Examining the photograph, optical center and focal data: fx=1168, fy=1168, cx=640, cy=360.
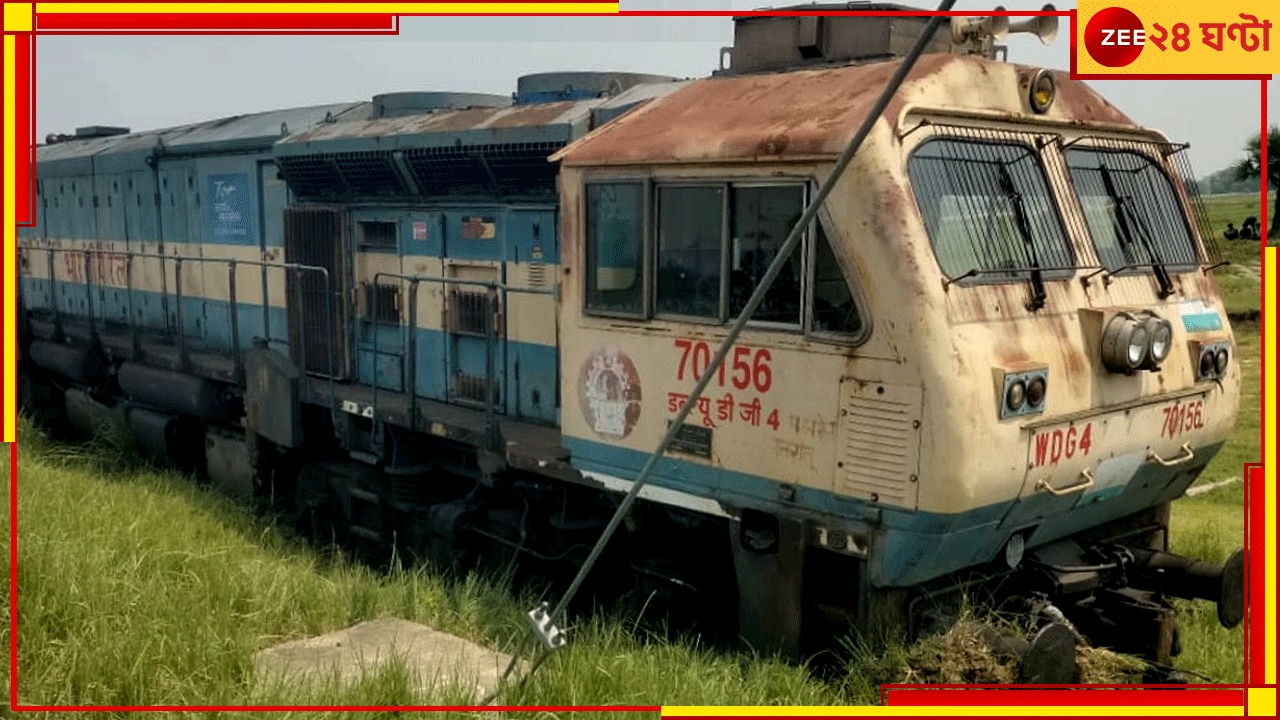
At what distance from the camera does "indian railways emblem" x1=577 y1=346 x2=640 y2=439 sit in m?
5.83

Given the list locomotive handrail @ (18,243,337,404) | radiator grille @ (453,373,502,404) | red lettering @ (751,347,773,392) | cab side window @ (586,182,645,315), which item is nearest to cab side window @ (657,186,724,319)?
cab side window @ (586,182,645,315)

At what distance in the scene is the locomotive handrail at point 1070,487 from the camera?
5164 millimetres

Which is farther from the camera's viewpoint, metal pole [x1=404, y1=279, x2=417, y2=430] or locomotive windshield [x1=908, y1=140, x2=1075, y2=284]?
metal pole [x1=404, y1=279, x2=417, y2=430]

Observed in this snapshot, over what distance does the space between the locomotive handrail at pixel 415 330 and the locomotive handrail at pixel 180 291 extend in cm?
43

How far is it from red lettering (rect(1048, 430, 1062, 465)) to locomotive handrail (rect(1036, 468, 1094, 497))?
11 cm

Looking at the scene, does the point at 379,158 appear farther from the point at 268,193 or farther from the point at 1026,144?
the point at 1026,144

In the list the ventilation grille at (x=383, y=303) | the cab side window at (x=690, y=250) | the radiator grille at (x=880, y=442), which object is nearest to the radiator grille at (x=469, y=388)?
the ventilation grille at (x=383, y=303)

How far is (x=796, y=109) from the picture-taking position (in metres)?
5.32

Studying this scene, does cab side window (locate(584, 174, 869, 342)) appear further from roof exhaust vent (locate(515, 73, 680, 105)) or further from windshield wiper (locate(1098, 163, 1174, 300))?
windshield wiper (locate(1098, 163, 1174, 300))

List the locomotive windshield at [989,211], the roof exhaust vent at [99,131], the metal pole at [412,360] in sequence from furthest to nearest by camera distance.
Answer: the roof exhaust vent at [99,131] → the metal pole at [412,360] → the locomotive windshield at [989,211]

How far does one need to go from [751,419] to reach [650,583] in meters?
1.27

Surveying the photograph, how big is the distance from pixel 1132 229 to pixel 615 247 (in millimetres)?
2673

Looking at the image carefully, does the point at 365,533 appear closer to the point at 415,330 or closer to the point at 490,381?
the point at 415,330

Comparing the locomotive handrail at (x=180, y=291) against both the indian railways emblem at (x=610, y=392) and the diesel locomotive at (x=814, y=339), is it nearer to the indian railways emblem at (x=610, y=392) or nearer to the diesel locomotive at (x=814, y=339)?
the diesel locomotive at (x=814, y=339)
